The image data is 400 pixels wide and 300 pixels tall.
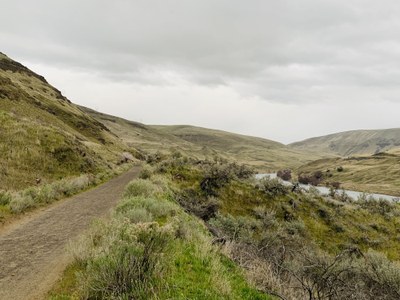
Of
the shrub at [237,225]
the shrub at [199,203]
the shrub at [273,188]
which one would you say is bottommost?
the shrub at [237,225]

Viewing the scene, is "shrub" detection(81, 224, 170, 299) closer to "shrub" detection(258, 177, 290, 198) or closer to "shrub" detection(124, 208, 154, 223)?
"shrub" detection(124, 208, 154, 223)

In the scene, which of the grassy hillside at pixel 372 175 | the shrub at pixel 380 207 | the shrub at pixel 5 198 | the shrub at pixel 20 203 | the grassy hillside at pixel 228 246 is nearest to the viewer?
the grassy hillside at pixel 228 246

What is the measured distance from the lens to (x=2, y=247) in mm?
10438

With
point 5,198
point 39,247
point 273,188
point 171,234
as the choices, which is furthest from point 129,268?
point 273,188

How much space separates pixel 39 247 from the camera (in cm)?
1051

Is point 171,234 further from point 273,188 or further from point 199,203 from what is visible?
point 273,188

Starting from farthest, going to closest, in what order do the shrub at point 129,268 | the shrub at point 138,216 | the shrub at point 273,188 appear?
1. the shrub at point 273,188
2. the shrub at point 138,216
3. the shrub at point 129,268

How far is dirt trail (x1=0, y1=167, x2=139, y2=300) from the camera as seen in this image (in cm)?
759

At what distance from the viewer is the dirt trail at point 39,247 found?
7.59m

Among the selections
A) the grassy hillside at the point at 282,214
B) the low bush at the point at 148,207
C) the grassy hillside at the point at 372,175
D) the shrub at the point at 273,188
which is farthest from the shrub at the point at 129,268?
the grassy hillside at the point at 372,175

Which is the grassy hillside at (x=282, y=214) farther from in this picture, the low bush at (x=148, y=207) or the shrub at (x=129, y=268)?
the shrub at (x=129, y=268)

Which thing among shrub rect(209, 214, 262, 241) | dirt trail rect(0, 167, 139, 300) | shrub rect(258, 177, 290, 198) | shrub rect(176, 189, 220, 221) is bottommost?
shrub rect(209, 214, 262, 241)

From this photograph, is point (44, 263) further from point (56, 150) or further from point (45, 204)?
point (56, 150)

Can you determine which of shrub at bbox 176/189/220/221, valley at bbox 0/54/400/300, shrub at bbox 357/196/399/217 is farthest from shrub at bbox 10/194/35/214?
shrub at bbox 357/196/399/217
